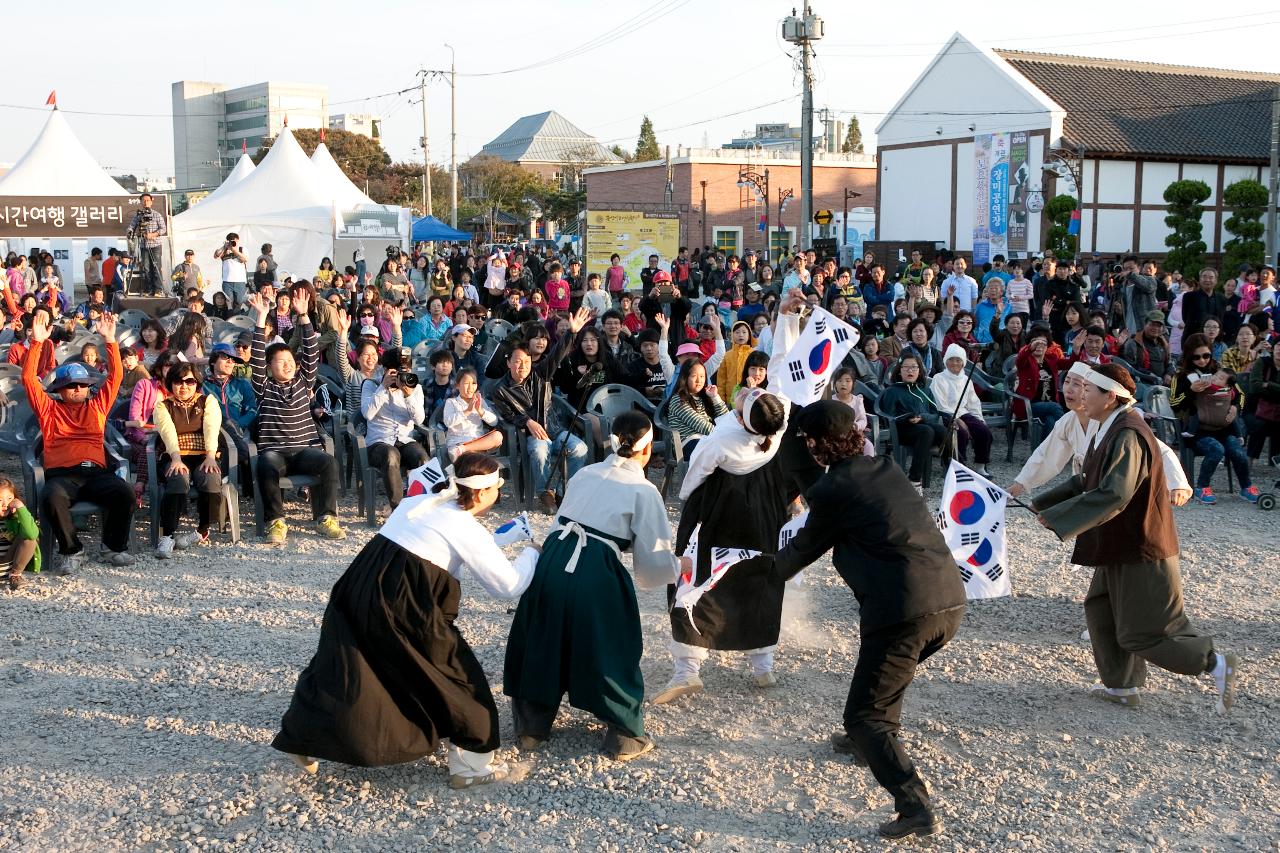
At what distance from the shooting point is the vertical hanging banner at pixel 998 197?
112 ft

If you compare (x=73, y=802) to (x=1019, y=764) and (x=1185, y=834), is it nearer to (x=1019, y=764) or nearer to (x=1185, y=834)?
(x=1019, y=764)

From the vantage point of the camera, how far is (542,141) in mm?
106938

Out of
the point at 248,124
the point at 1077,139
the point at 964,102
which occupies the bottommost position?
the point at 1077,139

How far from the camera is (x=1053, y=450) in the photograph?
18.8ft

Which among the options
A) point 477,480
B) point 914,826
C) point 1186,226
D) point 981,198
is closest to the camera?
point 914,826

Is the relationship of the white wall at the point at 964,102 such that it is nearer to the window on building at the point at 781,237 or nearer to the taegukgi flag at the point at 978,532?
the window on building at the point at 781,237

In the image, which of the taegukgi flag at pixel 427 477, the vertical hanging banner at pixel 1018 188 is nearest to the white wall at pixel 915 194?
the vertical hanging banner at pixel 1018 188

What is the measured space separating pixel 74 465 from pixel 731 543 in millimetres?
4668

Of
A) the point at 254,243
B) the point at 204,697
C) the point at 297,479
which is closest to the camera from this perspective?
the point at 204,697

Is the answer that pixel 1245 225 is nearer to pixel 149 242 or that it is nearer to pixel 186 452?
pixel 149 242

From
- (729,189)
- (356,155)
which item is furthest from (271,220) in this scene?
(356,155)

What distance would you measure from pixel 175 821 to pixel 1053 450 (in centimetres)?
419

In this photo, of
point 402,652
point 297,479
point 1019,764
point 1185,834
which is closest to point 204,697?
point 402,652

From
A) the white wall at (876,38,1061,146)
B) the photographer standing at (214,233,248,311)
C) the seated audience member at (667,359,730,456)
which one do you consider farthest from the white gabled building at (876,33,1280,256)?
the seated audience member at (667,359,730,456)
